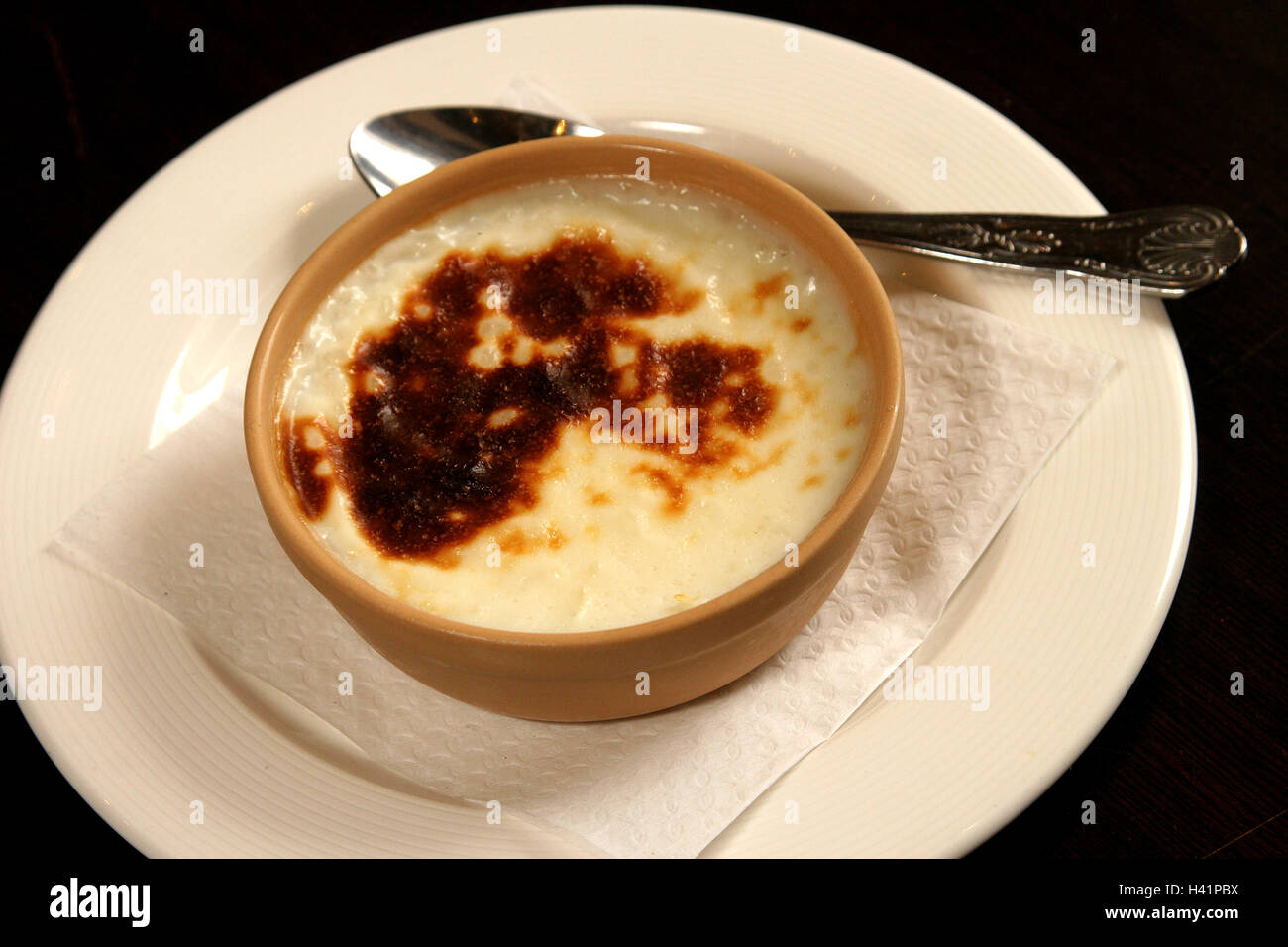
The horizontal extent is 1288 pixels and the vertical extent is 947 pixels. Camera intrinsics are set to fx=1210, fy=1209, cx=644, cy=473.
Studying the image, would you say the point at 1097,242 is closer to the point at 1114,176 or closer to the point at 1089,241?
the point at 1089,241

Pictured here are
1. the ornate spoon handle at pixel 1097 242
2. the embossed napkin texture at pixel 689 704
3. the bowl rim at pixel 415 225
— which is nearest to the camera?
the bowl rim at pixel 415 225

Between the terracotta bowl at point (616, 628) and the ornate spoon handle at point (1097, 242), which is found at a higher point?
the ornate spoon handle at point (1097, 242)

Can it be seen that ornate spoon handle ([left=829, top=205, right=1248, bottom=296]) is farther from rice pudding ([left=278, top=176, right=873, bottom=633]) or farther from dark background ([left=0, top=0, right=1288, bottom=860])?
rice pudding ([left=278, top=176, right=873, bottom=633])

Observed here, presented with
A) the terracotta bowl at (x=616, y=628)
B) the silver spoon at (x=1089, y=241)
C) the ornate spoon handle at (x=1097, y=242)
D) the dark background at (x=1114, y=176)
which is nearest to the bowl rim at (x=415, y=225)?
the terracotta bowl at (x=616, y=628)

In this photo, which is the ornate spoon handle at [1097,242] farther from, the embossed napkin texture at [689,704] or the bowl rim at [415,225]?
the bowl rim at [415,225]

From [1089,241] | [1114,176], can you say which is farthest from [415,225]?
[1114,176]

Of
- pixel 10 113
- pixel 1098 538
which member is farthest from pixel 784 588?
pixel 10 113

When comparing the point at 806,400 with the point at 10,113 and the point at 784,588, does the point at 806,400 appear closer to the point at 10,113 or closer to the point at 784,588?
the point at 784,588
